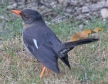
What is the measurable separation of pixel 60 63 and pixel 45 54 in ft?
2.14

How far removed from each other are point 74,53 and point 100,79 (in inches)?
34.2

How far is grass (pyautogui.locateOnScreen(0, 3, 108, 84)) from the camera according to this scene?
5668mm

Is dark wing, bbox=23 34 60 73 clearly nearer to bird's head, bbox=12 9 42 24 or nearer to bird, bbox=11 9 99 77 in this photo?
bird, bbox=11 9 99 77

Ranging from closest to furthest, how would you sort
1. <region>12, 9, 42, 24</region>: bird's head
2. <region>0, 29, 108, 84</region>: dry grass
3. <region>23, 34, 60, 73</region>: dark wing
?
<region>23, 34, 60, 73</region>: dark wing → <region>0, 29, 108, 84</region>: dry grass → <region>12, 9, 42, 24</region>: bird's head

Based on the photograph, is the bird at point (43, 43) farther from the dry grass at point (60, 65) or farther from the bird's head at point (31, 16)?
the dry grass at point (60, 65)

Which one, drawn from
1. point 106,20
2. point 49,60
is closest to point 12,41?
point 49,60

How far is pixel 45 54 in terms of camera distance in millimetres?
5617

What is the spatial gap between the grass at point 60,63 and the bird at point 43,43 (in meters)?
0.24

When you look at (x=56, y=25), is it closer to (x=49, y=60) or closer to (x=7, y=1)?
(x=7, y=1)

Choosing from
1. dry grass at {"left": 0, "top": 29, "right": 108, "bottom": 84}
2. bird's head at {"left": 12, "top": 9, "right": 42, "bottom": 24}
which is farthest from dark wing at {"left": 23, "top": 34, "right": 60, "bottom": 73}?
bird's head at {"left": 12, "top": 9, "right": 42, "bottom": 24}

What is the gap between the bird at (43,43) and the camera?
18.1ft

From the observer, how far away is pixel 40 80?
18.5ft

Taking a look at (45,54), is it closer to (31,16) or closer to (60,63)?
(60,63)

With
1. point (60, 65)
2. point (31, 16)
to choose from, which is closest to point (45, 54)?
point (60, 65)
